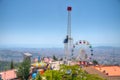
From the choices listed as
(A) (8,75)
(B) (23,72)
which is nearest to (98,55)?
(A) (8,75)

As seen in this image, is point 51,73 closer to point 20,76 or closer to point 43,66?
point 20,76

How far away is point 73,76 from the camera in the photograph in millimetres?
7398

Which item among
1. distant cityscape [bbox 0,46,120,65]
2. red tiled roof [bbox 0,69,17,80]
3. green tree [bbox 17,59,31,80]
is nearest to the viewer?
green tree [bbox 17,59,31,80]

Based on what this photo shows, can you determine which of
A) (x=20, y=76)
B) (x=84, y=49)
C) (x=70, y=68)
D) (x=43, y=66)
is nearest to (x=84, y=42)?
(x=84, y=49)

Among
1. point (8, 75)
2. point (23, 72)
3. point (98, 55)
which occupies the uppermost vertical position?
point (98, 55)

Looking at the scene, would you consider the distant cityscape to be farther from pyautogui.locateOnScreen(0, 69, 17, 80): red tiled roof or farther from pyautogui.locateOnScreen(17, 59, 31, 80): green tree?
pyautogui.locateOnScreen(17, 59, 31, 80): green tree

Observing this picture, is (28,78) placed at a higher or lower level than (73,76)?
lower

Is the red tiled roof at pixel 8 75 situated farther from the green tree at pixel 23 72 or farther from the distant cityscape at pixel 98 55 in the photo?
the distant cityscape at pixel 98 55

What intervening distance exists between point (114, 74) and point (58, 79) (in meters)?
5.72

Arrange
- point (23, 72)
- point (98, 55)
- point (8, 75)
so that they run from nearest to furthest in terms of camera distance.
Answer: point (23, 72)
point (8, 75)
point (98, 55)

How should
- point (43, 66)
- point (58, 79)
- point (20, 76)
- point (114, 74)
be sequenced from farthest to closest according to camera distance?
point (43, 66)
point (20, 76)
point (114, 74)
point (58, 79)

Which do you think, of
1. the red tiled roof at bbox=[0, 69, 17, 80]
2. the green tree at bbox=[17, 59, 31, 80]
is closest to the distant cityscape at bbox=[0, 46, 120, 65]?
the red tiled roof at bbox=[0, 69, 17, 80]

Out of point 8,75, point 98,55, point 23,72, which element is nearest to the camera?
point 23,72

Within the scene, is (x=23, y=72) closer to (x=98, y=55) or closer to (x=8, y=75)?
(x=8, y=75)
